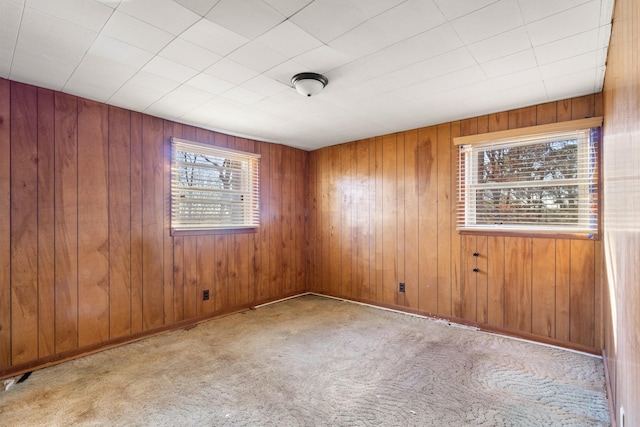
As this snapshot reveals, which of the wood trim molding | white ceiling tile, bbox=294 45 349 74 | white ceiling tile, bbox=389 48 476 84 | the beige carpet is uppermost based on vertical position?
white ceiling tile, bbox=294 45 349 74

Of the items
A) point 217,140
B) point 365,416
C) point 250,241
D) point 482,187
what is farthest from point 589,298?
point 217,140

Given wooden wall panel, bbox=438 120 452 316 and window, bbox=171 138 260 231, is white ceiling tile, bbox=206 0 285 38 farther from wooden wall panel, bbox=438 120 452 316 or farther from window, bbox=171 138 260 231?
wooden wall panel, bbox=438 120 452 316

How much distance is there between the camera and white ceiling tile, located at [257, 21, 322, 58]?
1759 millimetres

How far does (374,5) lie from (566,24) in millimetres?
1130

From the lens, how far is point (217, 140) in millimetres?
3826

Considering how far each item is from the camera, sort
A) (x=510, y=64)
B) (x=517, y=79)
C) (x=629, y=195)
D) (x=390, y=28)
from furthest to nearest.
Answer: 1. (x=517, y=79)
2. (x=510, y=64)
3. (x=390, y=28)
4. (x=629, y=195)

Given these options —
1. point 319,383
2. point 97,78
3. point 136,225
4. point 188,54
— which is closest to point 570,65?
point 188,54

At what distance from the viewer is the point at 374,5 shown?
1.57m

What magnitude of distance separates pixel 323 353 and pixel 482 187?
2.36 metres

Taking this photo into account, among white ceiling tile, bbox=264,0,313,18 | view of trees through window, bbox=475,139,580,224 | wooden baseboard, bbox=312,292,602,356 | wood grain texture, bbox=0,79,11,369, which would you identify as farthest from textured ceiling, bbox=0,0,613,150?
wooden baseboard, bbox=312,292,602,356

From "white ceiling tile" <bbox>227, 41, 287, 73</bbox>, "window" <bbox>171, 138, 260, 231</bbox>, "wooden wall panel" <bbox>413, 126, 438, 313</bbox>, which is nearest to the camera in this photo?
"white ceiling tile" <bbox>227, 41, 287, 73</bbox>

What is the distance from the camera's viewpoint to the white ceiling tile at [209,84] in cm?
239

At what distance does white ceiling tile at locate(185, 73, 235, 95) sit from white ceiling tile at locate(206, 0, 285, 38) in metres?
0.71

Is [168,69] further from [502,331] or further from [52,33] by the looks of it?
[502,331]
